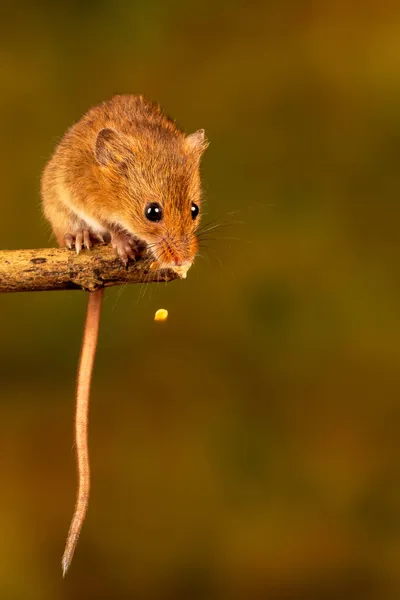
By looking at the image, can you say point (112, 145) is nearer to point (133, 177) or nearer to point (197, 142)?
point (133, 177)

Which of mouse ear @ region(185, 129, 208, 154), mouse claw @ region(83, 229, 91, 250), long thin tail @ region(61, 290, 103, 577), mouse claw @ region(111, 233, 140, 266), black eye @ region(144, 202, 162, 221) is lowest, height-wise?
long thin tail @ region(61, 290, 103, 577)

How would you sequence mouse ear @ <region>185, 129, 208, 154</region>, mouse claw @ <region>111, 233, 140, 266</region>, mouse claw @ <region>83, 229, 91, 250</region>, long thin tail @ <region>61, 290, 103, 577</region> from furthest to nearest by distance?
mouse claw @ <region>83, 229, 91, 250</region>, mouse ear @ <region>185, 129, 208, 154</region>, mouse claw @ <region>111, 233, 140, 266</region>, long thin tail @ <region>61, 290, 103, 577</region>

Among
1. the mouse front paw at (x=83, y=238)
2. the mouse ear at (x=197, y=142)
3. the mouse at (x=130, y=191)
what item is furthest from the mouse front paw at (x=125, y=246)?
the mouse ear at (x=197, y=142)

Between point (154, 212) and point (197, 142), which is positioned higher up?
point (197, 142)

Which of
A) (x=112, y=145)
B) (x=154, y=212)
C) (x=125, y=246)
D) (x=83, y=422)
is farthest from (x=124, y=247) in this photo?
(x=83, y=422)

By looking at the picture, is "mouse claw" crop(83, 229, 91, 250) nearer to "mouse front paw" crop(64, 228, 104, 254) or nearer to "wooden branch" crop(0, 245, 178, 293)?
"mouse front paw" crop(64, 228, 104, 254)

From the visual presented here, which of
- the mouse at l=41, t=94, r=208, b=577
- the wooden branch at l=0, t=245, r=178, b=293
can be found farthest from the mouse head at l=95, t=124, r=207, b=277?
the wooden branch at l=0, t=245, r=178, b=293
